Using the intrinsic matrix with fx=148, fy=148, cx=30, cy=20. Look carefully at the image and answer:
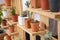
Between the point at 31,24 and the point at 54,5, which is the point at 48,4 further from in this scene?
the point at 31,24

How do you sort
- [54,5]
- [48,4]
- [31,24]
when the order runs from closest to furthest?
[54,5] → [48,4] → [31,24]

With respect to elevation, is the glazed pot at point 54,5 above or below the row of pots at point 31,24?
above

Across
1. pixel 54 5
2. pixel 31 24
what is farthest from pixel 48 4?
pixel 31 24

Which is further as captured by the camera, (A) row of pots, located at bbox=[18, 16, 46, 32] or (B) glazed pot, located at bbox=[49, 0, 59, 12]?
(A) row of pots, located at bbox=[18, 16, 46, 32]

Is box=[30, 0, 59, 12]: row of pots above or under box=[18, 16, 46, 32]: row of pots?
above

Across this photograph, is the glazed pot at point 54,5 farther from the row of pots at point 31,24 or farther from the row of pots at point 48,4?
the row of pots at point 31,24

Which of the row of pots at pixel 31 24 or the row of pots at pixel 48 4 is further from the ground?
the row of pots at pixel 48 4

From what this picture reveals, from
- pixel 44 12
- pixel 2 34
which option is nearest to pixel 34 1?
pixel 44 12

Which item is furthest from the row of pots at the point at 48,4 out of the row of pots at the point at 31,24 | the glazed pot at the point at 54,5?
the row of pots at the point at 31,24

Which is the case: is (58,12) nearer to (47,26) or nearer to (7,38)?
(47,26)

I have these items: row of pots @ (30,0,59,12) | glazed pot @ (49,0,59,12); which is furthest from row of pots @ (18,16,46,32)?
glazed pot @ (49,0,59,12)

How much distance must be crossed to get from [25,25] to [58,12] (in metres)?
0.84

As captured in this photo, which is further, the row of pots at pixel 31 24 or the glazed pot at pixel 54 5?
the row of pots at pixel 31 24

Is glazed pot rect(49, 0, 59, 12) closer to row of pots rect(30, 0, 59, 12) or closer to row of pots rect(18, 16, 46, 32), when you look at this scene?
row of pots rect(30, 0, 59, 12)
